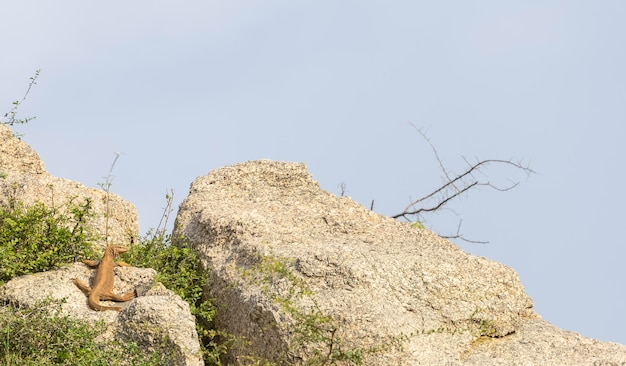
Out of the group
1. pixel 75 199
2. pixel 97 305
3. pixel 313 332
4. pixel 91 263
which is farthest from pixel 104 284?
pixel 313 332

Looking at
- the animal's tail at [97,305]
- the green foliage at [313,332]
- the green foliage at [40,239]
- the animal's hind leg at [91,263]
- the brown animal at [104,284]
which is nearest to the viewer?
the green foliage at [313,332]

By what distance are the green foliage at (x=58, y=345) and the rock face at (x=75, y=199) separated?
1.91 meters

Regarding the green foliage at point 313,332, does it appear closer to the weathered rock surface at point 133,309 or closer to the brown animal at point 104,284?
the weathered rock surface at point 133,309

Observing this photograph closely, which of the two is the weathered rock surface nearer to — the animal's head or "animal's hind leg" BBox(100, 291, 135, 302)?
"animal's hind leg" BBox(100, 291, 135, 302)

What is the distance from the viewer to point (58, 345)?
25.0 ft

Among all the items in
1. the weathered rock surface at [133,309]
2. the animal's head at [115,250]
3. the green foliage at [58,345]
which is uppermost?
the animal's head at [115,250]

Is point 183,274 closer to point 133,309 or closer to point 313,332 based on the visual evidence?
point 133,309

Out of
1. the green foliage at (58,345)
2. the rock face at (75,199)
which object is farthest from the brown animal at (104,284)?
the rock face at (75,199)

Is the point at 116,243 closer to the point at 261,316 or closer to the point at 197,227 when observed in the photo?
the point at 197,227

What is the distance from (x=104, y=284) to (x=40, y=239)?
972mm

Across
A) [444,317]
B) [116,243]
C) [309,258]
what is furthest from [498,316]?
[116,243]

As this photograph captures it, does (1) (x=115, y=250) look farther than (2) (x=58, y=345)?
Yes

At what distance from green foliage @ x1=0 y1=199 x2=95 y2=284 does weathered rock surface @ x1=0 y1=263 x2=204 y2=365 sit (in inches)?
6.7

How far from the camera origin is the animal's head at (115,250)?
9060 mm
